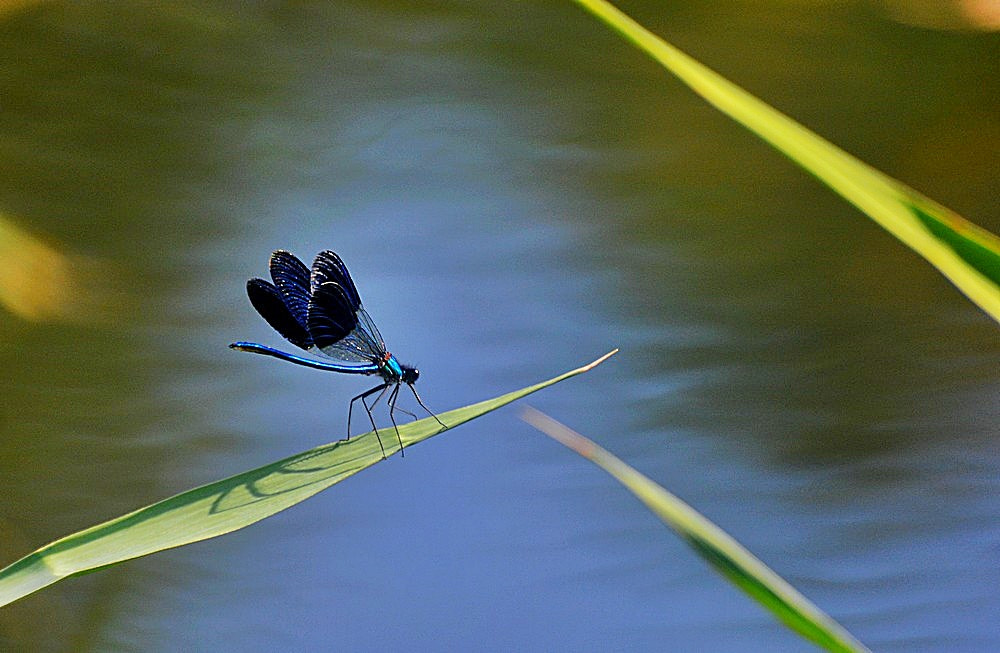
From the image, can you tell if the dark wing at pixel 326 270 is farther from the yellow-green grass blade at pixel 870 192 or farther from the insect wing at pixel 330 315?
the yellow-green grass blade at pixel 870 192

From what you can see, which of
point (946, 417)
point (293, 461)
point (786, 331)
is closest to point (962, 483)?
point (946, 417)

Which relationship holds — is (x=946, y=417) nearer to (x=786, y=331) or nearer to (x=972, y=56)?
(x=786, y=331)

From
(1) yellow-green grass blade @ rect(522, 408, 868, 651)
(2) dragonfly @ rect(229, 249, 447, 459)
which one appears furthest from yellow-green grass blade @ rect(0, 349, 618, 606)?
(2) dragonfly @ rect(229, 249, 447, 459)

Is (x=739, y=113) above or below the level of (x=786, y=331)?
below

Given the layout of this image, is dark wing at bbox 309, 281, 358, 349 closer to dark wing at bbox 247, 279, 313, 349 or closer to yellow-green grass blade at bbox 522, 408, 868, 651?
dark wing at bbox 247, 279, 313, 349

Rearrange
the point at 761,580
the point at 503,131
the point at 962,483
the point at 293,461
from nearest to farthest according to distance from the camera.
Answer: the point at 761,580 → the point at 293,461 → the point at 962,483 → the point at 503,131

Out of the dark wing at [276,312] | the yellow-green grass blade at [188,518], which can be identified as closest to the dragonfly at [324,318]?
the dark wing at [276,312]
